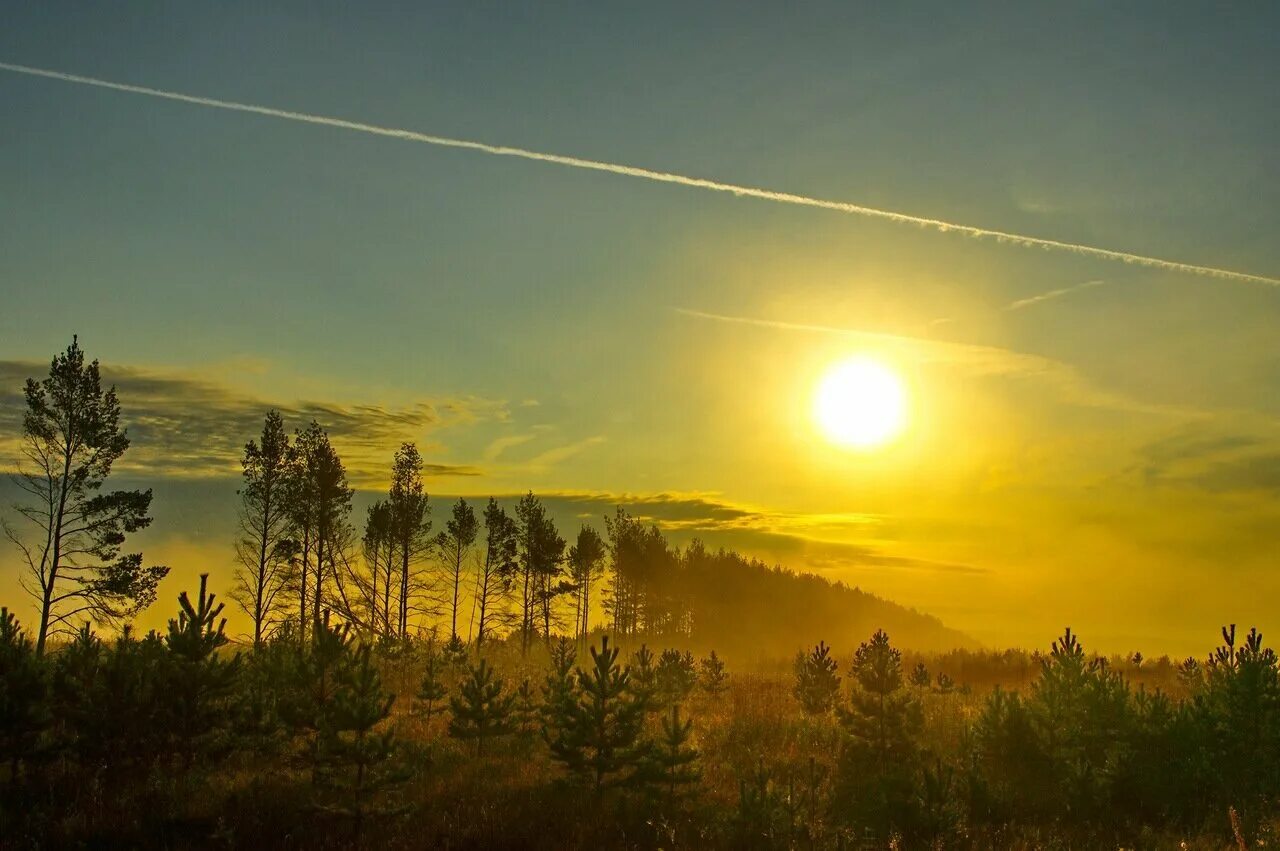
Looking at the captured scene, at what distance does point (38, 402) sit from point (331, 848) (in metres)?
23.0

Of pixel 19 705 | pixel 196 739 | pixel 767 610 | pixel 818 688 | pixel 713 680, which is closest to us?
pixel 19 705

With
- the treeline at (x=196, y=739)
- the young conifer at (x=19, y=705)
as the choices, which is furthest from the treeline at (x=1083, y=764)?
the young conifer at (x=19, y=705)

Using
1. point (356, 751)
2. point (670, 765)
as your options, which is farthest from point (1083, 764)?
point (356, 751)

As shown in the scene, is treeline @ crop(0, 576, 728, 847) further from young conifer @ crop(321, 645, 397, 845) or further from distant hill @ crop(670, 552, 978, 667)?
distant hill @ crop(670, 552, 978, 667)

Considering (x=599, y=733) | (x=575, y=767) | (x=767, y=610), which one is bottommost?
(x=767, y=610)

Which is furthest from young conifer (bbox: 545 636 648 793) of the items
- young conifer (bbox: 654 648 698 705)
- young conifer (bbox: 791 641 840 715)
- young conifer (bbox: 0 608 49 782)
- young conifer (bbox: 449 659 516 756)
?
young conifer (bbox: 654 648 698 705)

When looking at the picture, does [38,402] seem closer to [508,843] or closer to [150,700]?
[150,700]

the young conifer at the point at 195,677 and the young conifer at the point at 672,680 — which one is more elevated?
the young conifer at the point at 195,677

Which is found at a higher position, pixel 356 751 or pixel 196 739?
pixel 356 751

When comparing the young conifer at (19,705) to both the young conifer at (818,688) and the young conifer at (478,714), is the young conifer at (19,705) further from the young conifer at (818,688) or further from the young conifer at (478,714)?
the young conifer at (818,688)

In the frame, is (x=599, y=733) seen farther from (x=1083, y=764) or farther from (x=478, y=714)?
(x=1083, y=764)

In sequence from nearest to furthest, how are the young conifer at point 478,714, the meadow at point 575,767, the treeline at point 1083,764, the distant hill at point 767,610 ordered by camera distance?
the meadow at point 575,767 → the treeline at point 1083,764 → the young conifer at point 478,714 → the distant hill at point 767,610

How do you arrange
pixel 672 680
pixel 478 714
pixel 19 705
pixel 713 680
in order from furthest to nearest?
pixel 713 680, pixel 672 680, pixel 478 714, pixel 19 705

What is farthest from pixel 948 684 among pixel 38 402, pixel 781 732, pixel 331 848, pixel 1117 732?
pixel 38 402
